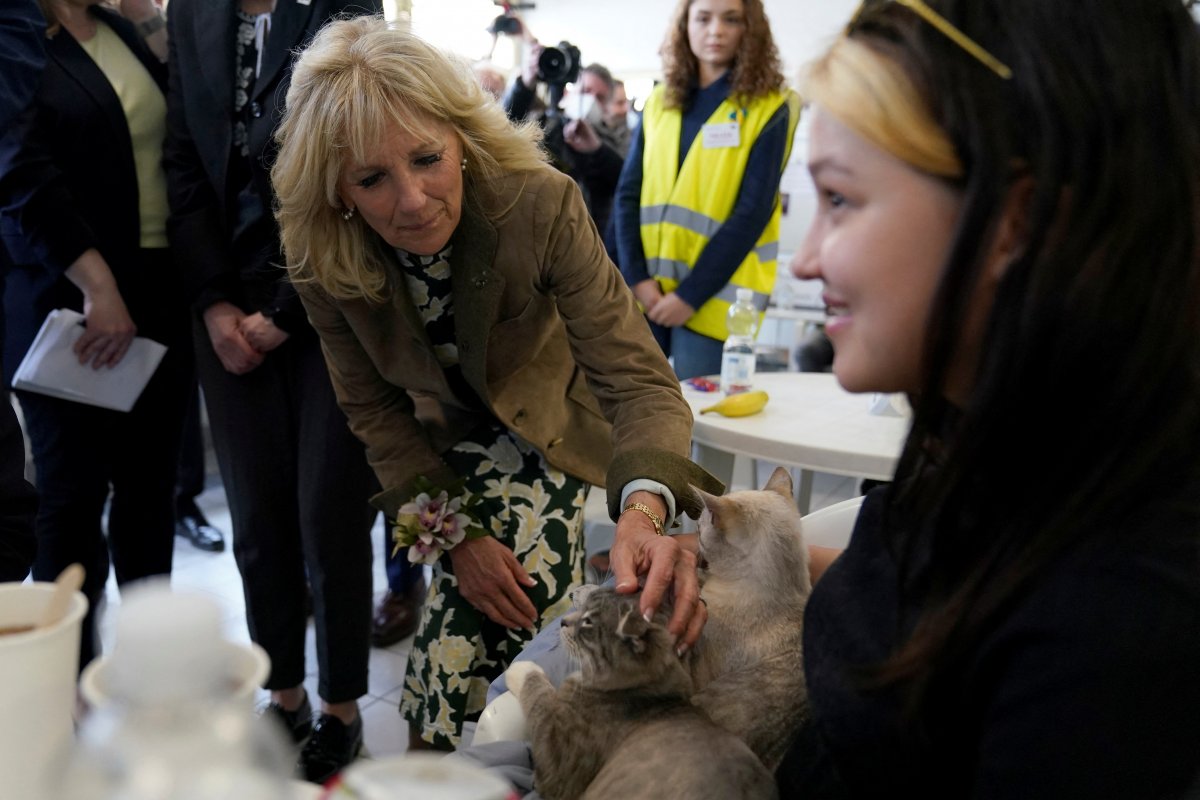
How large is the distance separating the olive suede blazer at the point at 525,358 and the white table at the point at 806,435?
1.26ft

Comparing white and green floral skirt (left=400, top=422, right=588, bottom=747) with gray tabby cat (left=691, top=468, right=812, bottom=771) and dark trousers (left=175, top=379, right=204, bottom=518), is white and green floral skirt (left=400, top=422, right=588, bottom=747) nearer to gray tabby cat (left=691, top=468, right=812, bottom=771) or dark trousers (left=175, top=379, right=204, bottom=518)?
gray tabby cat (left=691, top=468, right=812, bottom=771)

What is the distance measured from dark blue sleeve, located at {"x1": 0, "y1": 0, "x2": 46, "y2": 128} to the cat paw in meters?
1.31

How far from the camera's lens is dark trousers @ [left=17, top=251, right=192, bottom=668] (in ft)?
5.65

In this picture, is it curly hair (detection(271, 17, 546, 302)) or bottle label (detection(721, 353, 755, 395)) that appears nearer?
curly hair (detection(271, 17, 546, 302))

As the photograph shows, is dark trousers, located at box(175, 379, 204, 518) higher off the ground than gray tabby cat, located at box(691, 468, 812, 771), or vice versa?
gray tabby cat, located at box(691, 468, 812, 771)

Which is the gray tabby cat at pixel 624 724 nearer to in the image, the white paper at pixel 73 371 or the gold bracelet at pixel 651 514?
the gold bracelet at pixel 651 514

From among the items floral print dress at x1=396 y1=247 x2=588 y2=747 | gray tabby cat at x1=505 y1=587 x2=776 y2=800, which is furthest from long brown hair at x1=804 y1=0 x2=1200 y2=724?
floral print dress at x1=396 y1=247 x2=588 y2=747

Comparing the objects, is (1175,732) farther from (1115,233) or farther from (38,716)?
(38,716)


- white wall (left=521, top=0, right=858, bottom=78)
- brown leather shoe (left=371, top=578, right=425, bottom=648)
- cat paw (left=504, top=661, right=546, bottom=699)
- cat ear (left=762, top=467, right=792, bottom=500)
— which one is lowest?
brown leather shoe (left=371, top=578, right=425, bottom=648)

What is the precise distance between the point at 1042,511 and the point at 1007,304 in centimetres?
13

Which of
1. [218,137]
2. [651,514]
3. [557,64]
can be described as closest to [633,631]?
[651,514]

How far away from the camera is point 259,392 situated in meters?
1.66

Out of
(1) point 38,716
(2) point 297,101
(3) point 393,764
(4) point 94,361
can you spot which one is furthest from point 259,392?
(3) point 393,764

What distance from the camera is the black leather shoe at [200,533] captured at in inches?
116
